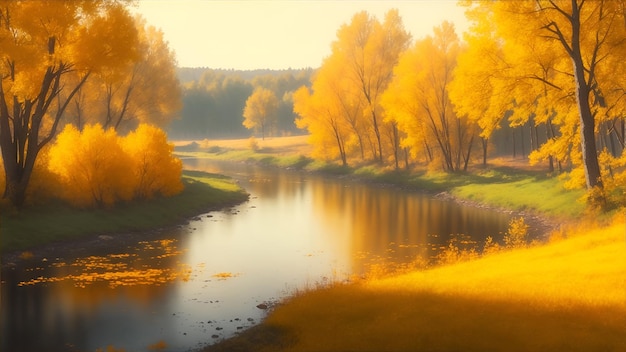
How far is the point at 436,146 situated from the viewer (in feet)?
198

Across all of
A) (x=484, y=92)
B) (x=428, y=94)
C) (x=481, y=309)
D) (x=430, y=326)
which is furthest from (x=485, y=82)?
(x=428, y=94)

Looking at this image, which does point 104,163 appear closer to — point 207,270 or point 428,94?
point 207,270

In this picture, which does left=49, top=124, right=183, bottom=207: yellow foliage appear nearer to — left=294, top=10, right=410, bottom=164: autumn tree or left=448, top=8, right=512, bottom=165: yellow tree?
left=448, top=8, right=512, bottom=165: yellow tree

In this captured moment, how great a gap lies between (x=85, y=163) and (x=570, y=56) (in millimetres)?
25992

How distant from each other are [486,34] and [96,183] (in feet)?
74.5

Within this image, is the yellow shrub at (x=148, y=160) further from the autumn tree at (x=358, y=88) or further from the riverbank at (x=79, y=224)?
the autumn tree at (x=358, y=88)

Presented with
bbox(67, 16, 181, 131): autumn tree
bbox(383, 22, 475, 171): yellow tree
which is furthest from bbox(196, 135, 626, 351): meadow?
bbox(383, 22, 475, 171): yellow tree

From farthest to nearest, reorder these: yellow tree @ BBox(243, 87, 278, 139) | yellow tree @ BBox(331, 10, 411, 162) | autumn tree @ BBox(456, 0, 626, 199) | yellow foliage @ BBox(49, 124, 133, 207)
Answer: yellow tree @ BBox(243, 87, 278, 139)
yellow tree @ BBox(331, 10, 411, 162)
yellow foliage @ BBox(49, 124, 133, 207)
autumn tree @ BBox(456, 0, 626, 199)

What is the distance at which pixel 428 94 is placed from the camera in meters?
54.6

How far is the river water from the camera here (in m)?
15.5

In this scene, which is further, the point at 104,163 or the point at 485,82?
the point at 104,163

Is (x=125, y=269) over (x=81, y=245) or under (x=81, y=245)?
under

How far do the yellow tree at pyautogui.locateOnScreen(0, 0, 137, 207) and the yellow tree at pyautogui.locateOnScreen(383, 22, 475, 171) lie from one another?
32972 millimetres

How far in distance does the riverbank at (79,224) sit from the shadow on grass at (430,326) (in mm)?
15703
